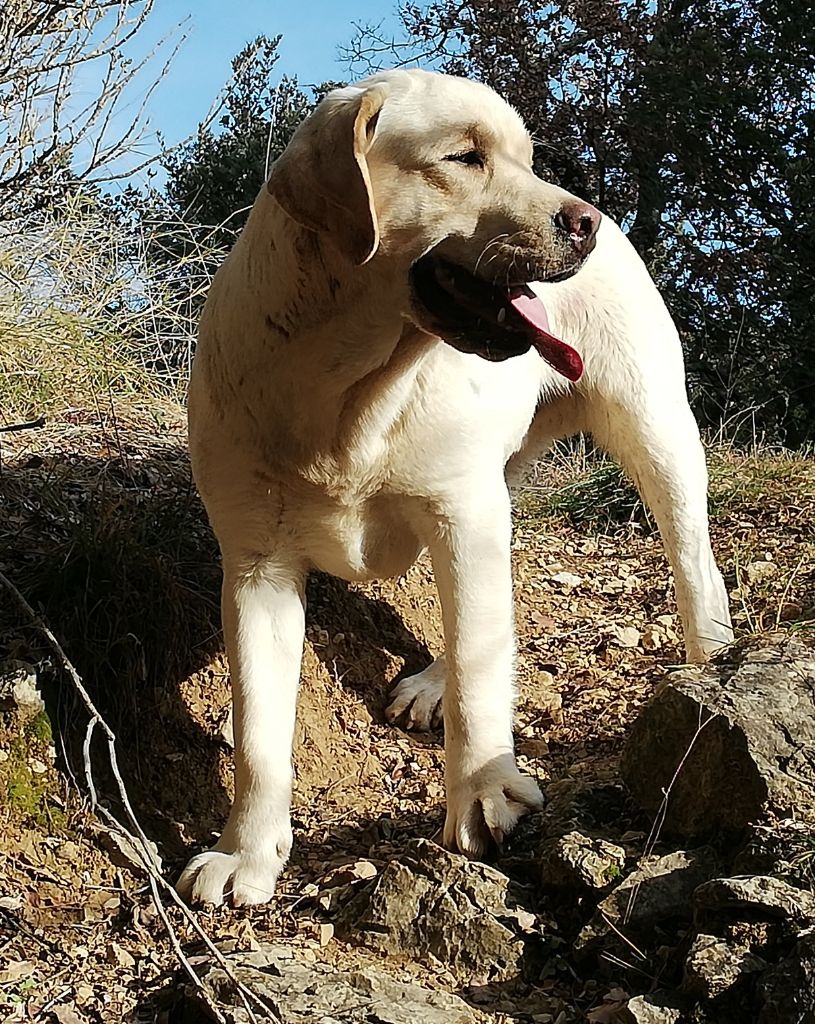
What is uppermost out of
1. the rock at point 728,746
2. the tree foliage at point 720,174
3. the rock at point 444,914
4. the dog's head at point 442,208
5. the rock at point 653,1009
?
the tree foliage at point 720,174

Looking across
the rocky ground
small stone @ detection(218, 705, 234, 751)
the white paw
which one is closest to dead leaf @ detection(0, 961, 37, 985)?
the rocky ground

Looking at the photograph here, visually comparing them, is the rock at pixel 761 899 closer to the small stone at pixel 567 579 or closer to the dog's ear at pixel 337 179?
the dog's ear at pixel 337 179

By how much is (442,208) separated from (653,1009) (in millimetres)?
1509

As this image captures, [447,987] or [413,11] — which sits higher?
[413,11]

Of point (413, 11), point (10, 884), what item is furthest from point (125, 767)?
point (413, 11)

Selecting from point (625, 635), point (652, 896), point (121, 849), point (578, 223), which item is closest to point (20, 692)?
point (121, 849)

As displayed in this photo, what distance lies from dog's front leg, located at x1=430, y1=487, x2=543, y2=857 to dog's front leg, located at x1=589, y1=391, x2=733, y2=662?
855 mm

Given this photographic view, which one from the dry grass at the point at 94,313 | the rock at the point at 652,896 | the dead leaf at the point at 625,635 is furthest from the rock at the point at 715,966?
the dry grass at the point at 94,313

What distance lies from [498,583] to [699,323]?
6.83 metres

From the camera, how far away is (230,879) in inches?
102

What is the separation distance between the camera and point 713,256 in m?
8.97

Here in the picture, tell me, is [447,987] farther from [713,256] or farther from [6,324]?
[713,256]

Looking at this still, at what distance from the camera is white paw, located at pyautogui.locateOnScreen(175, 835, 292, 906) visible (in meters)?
2.56

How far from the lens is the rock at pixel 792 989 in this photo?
1.67m
